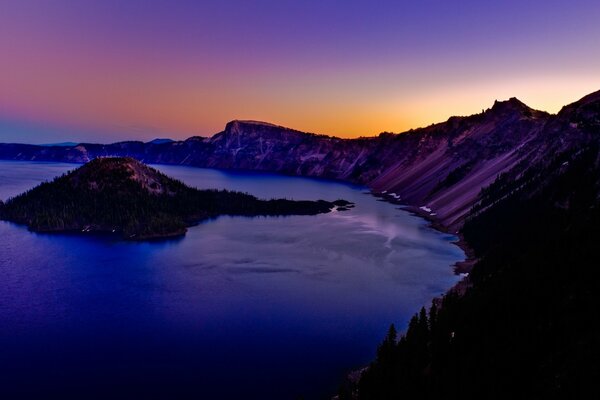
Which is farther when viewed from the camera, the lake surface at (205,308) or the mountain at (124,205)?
the mountain at (124,205)

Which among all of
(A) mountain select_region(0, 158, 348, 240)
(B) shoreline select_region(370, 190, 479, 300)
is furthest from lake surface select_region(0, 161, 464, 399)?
(A) mountain select_region(0, 158, 348, 240)

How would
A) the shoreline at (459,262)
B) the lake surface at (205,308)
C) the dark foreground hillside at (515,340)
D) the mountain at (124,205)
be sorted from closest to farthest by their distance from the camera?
1. the dark foreground hillside at (515,340)
2. the lake surface at (205,308)
3. the shoreline at (459,262)
4. the mountain at (124,205)

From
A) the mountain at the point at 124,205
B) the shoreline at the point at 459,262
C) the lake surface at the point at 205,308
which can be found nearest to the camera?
the lake surface at the point at 205,308

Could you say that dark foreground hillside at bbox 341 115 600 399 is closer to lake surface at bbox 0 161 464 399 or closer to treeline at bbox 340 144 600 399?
treeline at bbox 340 144 600 399

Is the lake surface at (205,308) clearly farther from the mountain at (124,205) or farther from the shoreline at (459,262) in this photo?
the mountain at (124,205)

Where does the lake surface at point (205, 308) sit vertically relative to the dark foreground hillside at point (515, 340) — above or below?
below

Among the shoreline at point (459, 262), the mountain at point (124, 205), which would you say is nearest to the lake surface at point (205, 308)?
the shoreline at point (459, 262)
